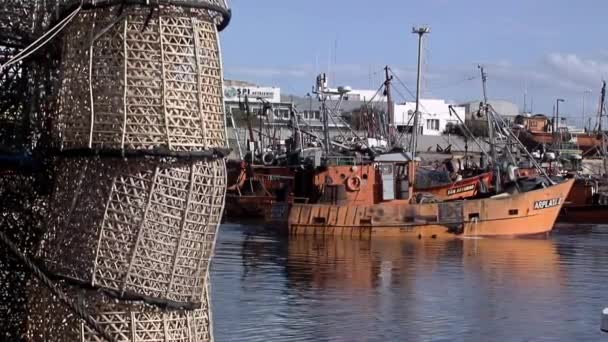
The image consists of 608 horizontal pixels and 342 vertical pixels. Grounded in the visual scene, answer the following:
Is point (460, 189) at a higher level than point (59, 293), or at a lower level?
higher

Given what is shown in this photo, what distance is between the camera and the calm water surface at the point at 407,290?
16.4m

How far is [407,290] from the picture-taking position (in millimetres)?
21891

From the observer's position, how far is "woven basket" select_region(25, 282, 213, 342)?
7047 mm

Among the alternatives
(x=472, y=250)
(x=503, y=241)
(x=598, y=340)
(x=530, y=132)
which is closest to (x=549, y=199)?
(x=503, y=241)

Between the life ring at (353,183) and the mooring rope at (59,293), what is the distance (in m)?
29.2

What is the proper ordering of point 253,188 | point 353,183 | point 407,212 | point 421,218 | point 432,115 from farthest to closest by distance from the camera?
1. point 432,115
2. point 253,188
3. point 353,183
4. point 407,212
5. point 421,218

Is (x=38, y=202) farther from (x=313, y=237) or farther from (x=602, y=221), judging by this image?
(x=602, y=221)

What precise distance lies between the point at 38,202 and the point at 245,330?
782 centimetres

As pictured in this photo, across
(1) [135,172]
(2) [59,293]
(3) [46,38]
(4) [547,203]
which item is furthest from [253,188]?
(1) [135,172]

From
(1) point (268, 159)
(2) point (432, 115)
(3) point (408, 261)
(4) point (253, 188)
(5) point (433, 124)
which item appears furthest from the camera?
(5) point (433, 124)

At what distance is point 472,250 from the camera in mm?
31422

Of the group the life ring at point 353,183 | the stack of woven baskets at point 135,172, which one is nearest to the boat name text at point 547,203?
the life ring at point 353,183

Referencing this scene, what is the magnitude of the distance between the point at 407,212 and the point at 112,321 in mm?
28542

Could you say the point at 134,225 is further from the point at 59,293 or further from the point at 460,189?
the point at 460,189
